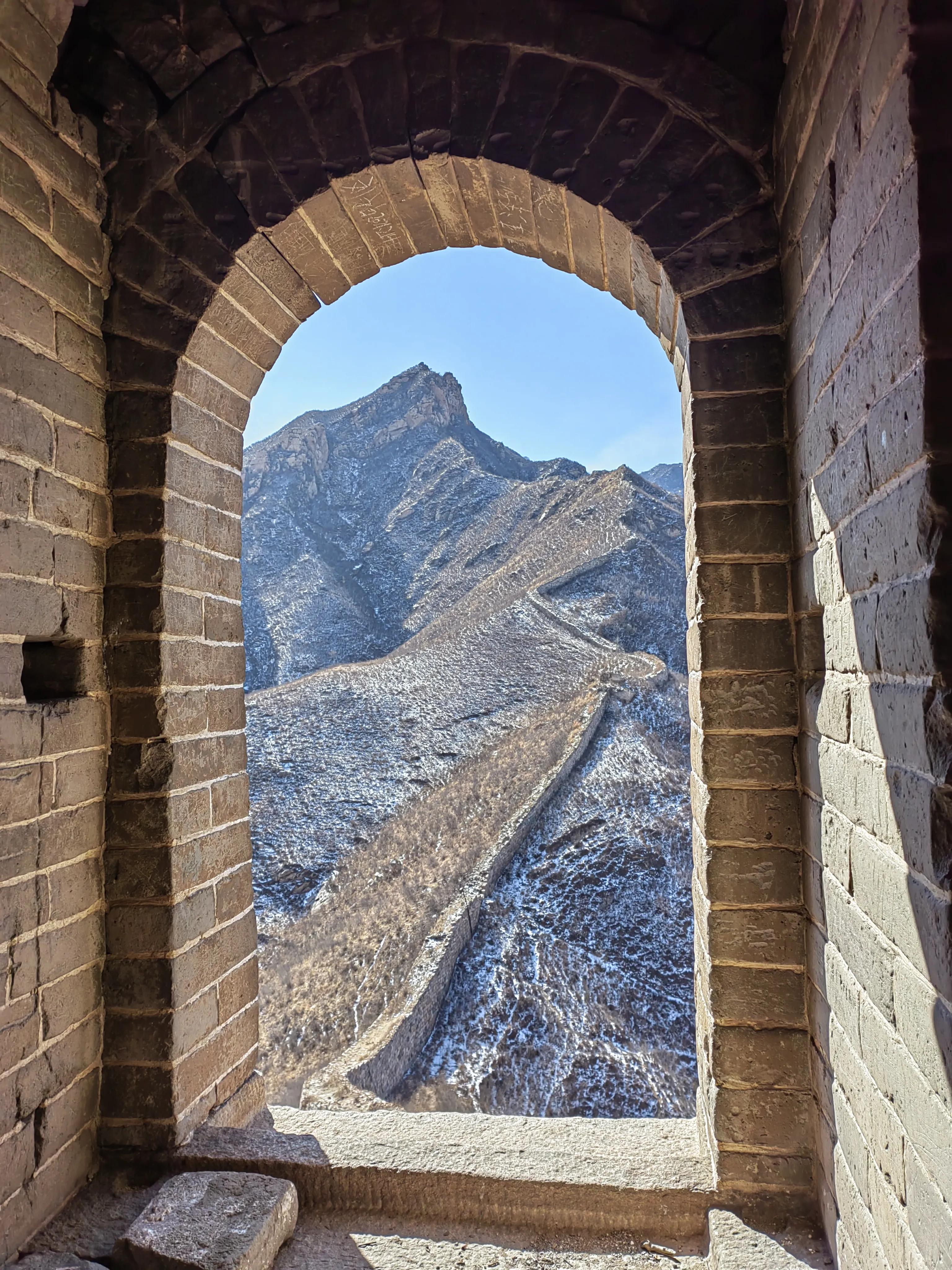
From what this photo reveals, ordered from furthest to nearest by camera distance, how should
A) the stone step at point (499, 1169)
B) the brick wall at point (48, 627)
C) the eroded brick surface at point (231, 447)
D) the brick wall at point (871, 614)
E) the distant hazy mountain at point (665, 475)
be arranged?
1. the distant hazy mountain at point (665, 475)
2. the stone step at point (499, 1169)
3. the brick wall at point (48, 627)
4. the eroded brick surface at point (231, 447)
5. the brick wall at point (871, 614)

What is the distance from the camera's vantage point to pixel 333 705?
771 inches

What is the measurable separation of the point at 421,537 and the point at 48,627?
4320 centimetres

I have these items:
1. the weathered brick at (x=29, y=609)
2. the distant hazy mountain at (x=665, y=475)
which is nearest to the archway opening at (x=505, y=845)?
the weathered brick at (x=29, y=609)

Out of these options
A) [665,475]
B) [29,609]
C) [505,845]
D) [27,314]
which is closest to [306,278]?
[27,314]

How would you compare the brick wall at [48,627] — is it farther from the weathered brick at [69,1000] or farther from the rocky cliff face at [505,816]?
the rocky cliff face at [505,816]

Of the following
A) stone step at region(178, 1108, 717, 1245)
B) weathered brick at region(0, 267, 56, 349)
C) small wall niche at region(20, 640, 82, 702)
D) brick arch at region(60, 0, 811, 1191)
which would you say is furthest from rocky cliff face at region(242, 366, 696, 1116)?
weathered brick at region(0, 267, 56, 349)

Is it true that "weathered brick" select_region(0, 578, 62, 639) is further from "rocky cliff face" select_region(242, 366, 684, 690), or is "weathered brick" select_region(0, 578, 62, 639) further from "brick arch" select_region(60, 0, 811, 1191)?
"rocky cliff face" select_region(242, 366, 684, 690)

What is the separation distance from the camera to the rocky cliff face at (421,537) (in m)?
25.8

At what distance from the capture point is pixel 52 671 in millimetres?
1876

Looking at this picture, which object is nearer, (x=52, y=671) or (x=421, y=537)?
(x=52, y=671)

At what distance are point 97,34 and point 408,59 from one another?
Answer: 811 millimetres

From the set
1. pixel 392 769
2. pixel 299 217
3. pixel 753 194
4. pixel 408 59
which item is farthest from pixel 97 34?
pixel 392 769

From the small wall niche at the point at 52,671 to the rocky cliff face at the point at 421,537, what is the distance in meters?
21.2

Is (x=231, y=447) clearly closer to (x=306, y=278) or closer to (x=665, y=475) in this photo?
(x=306, y=278)
